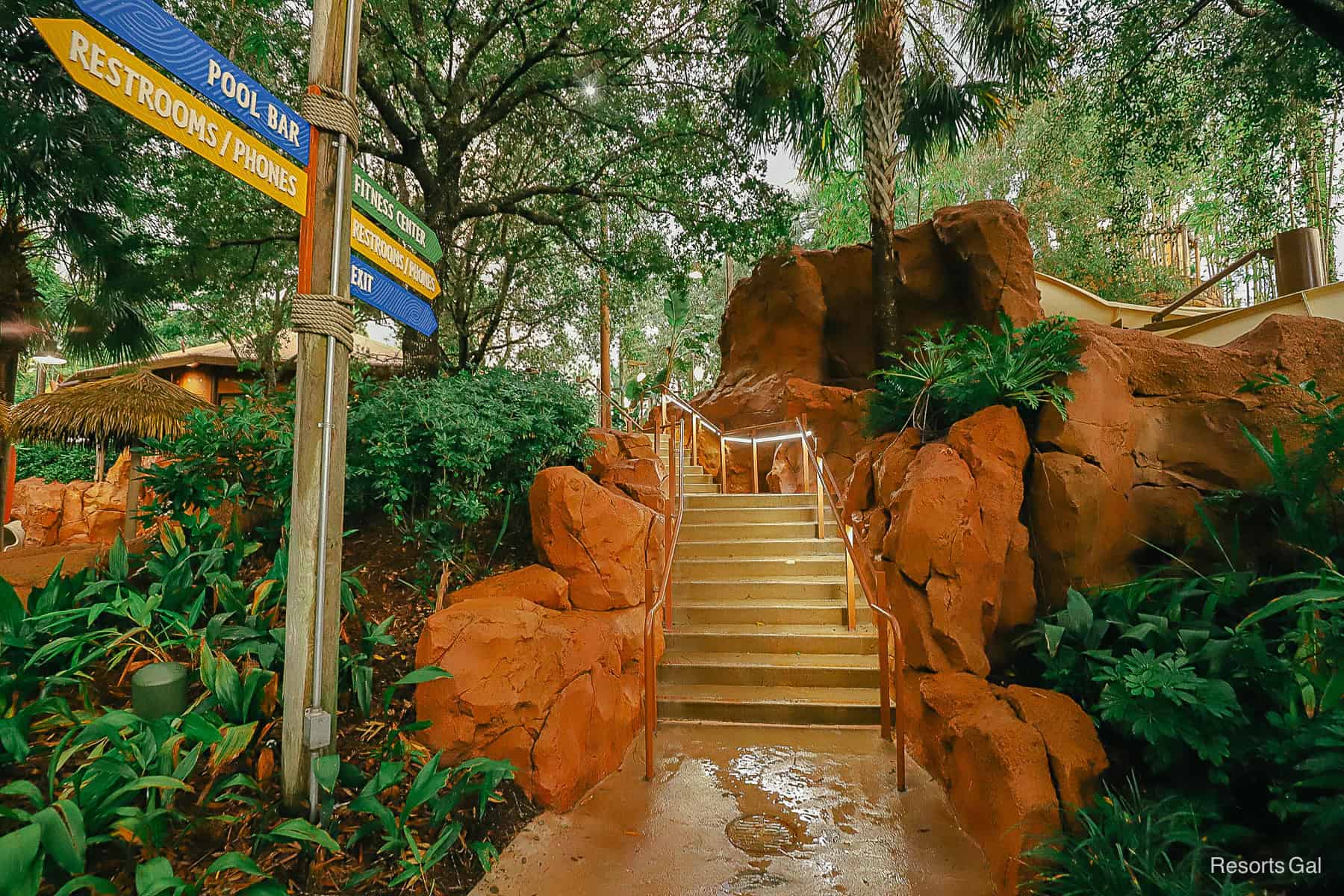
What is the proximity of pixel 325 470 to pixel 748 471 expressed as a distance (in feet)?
29.6

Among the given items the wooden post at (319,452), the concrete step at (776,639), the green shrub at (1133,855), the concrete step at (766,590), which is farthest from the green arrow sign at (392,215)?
the green shrub at (1133,855)

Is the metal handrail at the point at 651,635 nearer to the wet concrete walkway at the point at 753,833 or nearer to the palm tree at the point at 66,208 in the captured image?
the wet concrete walkway at the point at 753,833

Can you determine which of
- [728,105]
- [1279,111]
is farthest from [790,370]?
[1279,111]

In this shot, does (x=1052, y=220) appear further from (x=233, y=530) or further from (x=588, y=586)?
(x=233, y=530)

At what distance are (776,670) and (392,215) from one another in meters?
4.02

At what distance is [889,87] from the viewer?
27.9 ft

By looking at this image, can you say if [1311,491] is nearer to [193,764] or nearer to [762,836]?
[762,836]

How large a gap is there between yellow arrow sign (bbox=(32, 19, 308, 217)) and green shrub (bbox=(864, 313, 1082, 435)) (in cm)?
498

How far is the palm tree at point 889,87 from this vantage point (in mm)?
7586

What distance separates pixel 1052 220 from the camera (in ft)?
60.9

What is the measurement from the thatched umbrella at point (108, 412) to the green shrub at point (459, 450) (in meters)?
5.05

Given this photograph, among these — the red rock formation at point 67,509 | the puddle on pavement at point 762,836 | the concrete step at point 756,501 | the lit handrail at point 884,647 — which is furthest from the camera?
the red rock formation at point 67,509

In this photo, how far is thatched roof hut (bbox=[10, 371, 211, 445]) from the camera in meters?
7.50

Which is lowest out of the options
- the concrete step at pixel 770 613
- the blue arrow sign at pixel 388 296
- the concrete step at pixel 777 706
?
the concrete step at pixel 777 706
